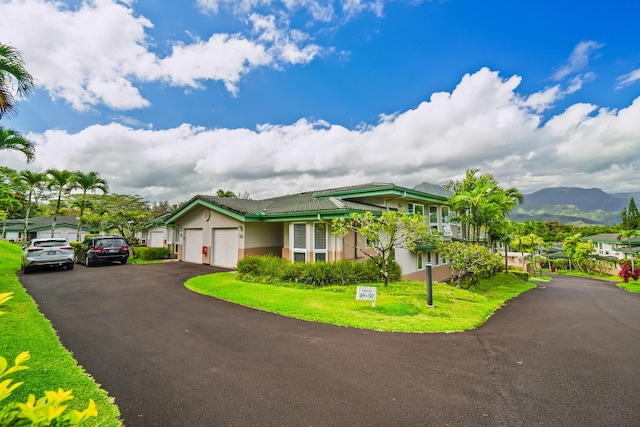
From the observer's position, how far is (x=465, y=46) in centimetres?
1497

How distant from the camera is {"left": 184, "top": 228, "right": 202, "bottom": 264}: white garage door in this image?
63.1 feet

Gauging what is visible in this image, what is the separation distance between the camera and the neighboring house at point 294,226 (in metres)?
14.0

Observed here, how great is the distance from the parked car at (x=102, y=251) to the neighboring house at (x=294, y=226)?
3.40m

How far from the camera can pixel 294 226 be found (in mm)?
14742

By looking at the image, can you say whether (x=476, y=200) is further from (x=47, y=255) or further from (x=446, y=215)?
(x=47, y=255)

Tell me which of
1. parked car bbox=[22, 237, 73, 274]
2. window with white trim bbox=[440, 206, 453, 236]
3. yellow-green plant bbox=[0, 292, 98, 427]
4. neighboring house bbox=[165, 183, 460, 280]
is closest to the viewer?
yellow-green plant bbox=[0, 292, 98, 427]

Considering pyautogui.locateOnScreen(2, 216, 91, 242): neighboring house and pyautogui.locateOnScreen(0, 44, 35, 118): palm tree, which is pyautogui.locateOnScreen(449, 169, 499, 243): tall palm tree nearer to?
pyautogui.locateOnScreen(0, 44, 35, 118): palm tree

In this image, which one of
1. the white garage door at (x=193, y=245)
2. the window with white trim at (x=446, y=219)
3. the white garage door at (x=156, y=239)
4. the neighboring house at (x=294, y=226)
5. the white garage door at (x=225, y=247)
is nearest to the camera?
the neighboring house at (x=294, y=226)

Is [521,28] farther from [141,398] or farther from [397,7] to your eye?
[141,398]

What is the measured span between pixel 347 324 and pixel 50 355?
5585 millimetres

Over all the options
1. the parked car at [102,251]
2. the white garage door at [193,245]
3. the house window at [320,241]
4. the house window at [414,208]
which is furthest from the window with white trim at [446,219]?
the parked car at [102,251]

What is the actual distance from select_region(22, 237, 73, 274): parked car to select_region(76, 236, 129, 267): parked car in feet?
4.83

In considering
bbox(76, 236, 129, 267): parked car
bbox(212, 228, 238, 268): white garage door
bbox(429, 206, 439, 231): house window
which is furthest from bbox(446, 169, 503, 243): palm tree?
bbox(76, 236, 129, 267): parked car

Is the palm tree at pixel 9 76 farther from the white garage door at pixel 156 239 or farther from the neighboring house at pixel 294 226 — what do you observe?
the white garage door at pixel 156 239
